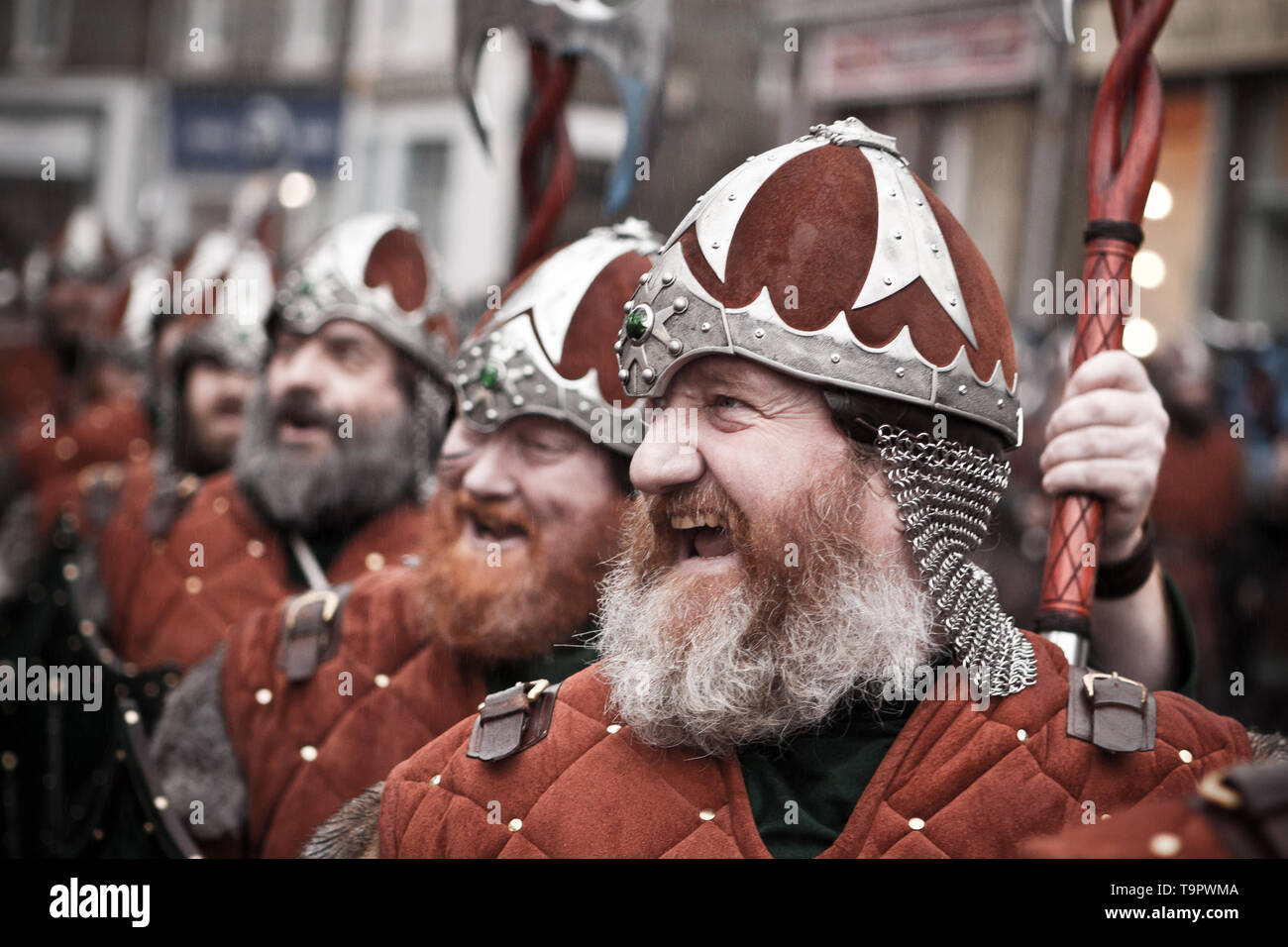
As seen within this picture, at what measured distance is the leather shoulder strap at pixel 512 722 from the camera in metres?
2.42

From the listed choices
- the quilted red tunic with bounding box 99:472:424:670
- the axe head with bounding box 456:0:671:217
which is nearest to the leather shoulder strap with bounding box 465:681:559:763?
the axe head with bounding box 456:0:671:217

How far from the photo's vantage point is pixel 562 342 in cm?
322

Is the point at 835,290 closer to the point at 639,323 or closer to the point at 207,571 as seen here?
the point at 639,323

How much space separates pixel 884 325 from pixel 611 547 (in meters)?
0.78

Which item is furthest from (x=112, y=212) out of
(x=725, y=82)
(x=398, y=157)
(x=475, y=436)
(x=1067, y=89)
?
(x=475, y=436)

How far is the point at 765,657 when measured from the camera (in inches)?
90.8

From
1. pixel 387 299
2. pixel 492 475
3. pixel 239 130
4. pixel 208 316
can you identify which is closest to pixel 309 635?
pixel 492 475

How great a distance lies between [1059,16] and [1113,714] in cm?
134

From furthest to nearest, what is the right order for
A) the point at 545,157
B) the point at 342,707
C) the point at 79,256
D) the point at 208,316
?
the point at 79,256 < the point at 208,316 < the point at 545,157 < the point at 342,707

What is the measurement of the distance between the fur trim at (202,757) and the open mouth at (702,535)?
1606 millimetres

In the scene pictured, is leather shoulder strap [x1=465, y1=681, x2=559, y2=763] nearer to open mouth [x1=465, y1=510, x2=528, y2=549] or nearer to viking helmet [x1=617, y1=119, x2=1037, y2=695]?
viking helmet [x1=617, y1=119, x2=1037, y2=695]

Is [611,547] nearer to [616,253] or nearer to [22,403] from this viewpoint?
[616,253]

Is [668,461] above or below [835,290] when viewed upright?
below

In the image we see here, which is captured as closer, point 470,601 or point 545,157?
point 470,601
